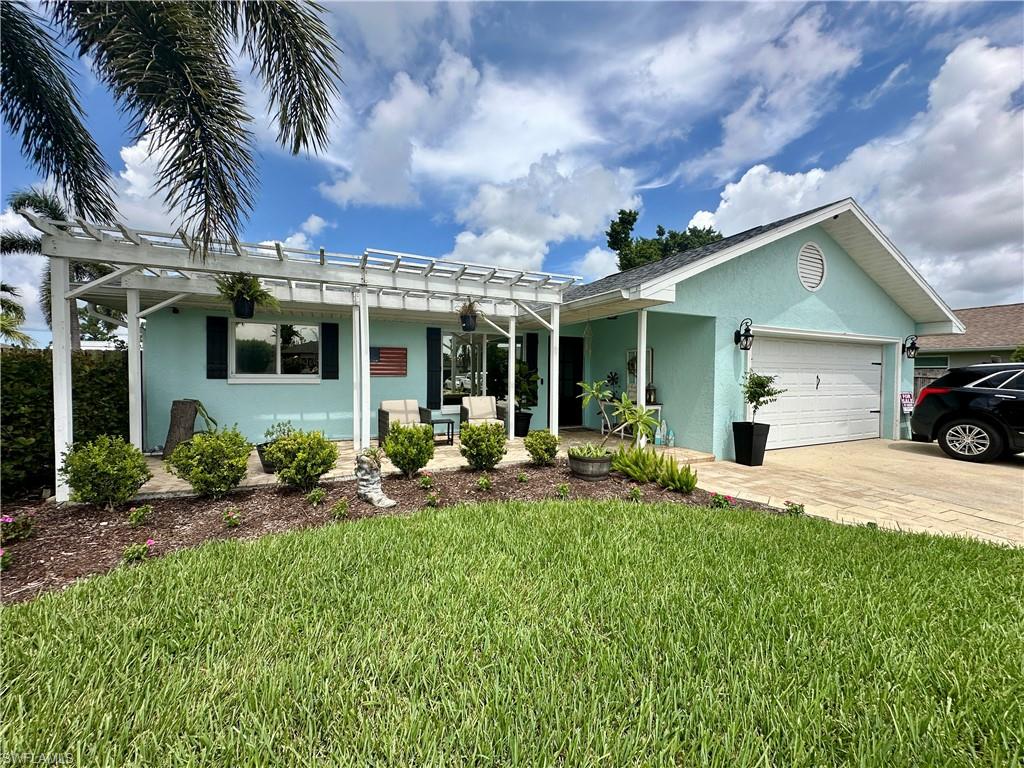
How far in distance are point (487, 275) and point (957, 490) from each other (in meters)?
7.65

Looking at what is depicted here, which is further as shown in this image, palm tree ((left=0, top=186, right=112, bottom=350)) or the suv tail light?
palm tree ((left=0, top=186, right=112, bottom=350))

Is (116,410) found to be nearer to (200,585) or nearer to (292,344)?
(292,344)

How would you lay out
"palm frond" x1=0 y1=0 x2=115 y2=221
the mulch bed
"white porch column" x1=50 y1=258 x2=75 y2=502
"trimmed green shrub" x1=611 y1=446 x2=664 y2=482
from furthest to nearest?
"trimmed green shrub" x1=611 y1=446 x2=664 y2=482 < "palm frond" x1=0 y1=0 x2=115 y2=221 < "white porch column" x1=50 y1=258 x2=75 y2=502 < the mulch bed

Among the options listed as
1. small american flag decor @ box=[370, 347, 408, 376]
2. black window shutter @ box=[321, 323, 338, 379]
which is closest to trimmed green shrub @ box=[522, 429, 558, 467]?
small american flag decor @ box=[370, 347, 408, 376]

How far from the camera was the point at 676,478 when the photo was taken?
5.44m

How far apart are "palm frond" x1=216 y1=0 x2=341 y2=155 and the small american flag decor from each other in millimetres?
4554

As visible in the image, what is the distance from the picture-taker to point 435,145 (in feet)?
28.3

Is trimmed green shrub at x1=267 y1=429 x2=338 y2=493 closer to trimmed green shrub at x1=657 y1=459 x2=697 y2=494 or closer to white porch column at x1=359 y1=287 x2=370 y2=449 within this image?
white porch column at x1=359 y1=287 x2=370 y2=449

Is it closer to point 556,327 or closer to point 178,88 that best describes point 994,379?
point 556,327

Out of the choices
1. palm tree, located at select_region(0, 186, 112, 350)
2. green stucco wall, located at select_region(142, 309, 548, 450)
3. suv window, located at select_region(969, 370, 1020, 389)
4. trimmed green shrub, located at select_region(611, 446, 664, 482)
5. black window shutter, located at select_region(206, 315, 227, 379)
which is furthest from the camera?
palm tree, located at select_region(0, 186, 112, 350)

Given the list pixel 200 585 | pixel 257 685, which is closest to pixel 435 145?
pixel 200 585

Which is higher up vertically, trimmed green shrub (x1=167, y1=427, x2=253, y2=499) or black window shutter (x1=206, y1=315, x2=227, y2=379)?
black window shutter (x1=206, y1=315, x2=227, y2=379)

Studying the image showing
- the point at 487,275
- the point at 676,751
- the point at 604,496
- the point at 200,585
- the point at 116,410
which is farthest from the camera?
the point at 487,275

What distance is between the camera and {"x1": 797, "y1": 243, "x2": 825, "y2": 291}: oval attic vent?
29.1 ft
